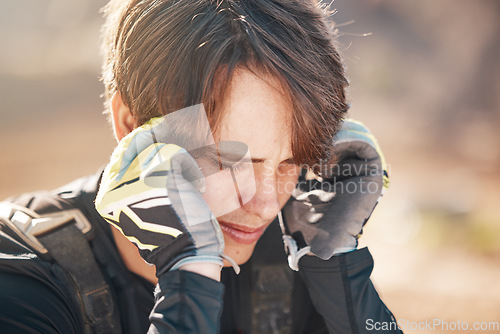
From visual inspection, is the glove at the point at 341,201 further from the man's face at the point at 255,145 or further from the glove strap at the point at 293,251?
the man's face at the point at 255,145

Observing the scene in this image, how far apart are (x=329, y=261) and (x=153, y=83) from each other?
93 centimetres

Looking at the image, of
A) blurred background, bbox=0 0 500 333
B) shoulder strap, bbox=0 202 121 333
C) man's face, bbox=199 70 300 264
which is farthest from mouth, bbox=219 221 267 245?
blurred background, bbox=0 0 500 333

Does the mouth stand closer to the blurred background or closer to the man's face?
the man's face

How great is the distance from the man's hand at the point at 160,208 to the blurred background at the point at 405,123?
2357mm

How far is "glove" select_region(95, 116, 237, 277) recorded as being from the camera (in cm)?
133

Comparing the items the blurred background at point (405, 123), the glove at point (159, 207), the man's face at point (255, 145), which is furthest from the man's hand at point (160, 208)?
the blurred background at point (405, 123)

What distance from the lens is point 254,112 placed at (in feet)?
4.72

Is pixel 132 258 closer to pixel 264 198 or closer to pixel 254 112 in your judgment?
pixel 264 198

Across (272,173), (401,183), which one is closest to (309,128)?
(272,173)

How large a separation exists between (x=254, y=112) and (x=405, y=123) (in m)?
8.01

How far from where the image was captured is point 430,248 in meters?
4.51

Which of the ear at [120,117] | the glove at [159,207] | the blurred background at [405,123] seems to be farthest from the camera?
the blurred background at [405,123]

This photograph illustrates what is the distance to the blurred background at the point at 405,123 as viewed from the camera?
4.09 metres

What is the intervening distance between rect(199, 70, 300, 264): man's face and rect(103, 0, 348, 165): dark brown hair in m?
0.04
